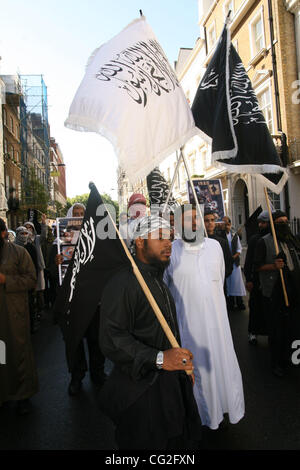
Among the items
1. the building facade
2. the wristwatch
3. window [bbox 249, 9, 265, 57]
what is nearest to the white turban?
the wristwatch

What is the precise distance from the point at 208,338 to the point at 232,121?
7.49ft

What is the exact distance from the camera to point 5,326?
365 cm

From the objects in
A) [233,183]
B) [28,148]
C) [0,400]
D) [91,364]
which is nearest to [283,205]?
[233,183]

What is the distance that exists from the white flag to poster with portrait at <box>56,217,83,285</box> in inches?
82.9

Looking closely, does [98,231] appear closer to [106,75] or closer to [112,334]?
[112,334]

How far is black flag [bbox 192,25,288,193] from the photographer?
12.7 feet

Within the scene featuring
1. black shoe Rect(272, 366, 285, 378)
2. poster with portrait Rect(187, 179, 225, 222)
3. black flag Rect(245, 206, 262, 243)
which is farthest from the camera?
poster with portrait Rect(187, 179, 225, 222)

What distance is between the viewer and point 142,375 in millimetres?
1988

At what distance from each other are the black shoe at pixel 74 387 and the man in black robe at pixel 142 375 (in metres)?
1.96

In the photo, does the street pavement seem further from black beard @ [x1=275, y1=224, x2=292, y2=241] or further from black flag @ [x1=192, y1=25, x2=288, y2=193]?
black flag @ [x1=192, y1=25, x2=288, y2=193]

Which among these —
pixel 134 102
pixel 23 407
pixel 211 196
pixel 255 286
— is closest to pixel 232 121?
pixel 134 102

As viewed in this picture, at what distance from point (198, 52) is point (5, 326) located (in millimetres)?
26141

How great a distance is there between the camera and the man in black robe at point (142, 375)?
1.99 m

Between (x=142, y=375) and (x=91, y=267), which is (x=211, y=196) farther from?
(x=142, y=375)
